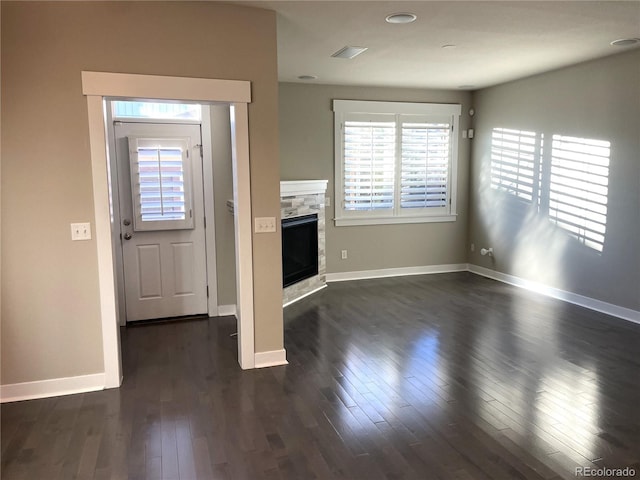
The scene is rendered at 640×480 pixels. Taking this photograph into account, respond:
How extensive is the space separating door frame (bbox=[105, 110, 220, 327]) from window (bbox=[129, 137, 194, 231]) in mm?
158

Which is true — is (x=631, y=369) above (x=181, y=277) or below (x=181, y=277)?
below

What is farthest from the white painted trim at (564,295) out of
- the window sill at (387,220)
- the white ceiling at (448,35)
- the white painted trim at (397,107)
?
the white ceiling at (448,35)

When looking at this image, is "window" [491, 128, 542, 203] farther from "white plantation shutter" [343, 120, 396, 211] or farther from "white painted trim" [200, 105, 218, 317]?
"white painted trim" [200, 105, 218, 317]

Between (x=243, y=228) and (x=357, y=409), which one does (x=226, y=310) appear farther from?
(x=357, y=409)

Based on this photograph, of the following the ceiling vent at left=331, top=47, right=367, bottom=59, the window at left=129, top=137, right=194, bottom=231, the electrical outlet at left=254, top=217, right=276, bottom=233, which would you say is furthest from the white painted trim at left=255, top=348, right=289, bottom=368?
the ceiling vent at left=331, top=47, right=367, bottom=59

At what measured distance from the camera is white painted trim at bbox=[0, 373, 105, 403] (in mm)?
3133

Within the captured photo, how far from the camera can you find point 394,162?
262 inches

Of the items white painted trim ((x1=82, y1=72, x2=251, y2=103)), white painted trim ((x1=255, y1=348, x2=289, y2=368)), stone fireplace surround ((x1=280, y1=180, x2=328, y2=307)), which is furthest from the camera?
stone fireplace surround ((x1=280, y1=180, x2=328, y2=307))

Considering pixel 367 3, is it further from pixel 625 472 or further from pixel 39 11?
pixel 625 472

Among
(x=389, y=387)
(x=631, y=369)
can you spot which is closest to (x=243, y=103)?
(x=389, y=387)

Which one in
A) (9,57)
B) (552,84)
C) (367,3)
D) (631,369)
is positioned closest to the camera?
(9,57)

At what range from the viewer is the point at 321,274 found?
243 inches

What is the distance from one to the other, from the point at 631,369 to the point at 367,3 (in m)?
3.31

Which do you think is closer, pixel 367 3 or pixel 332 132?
pixel 367 3
